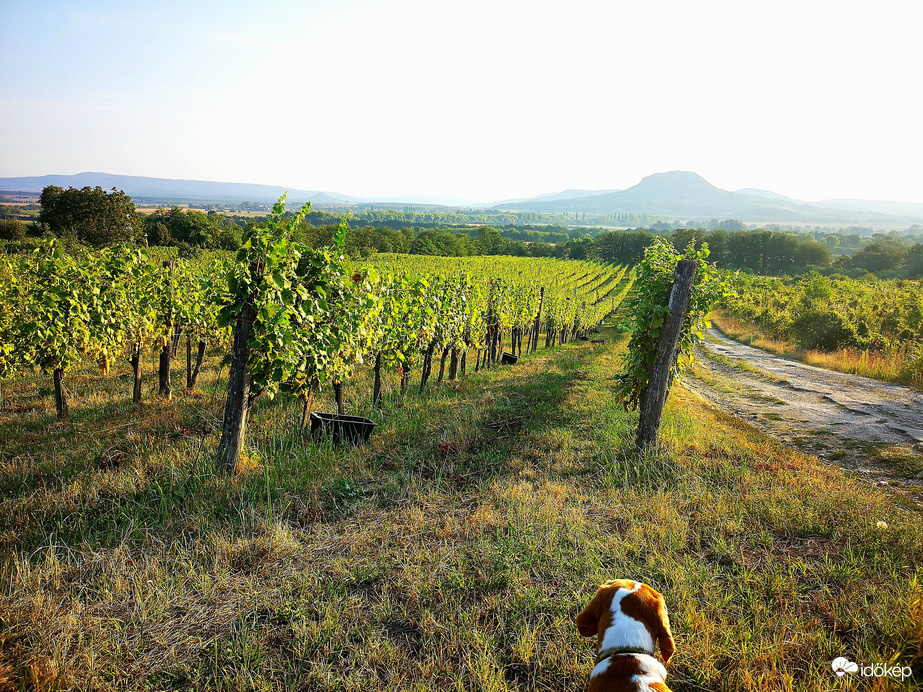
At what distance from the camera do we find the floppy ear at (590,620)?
256 centimetres

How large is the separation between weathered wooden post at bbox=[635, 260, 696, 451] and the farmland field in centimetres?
35

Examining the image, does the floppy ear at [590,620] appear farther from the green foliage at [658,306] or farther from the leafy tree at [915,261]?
the leafy tree at [915,261]

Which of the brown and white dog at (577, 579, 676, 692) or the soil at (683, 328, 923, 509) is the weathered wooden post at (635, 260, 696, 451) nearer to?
the soil at (683, 328, 923, 509)

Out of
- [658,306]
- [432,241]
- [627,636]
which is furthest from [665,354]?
[432,241]

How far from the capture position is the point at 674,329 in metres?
6.37

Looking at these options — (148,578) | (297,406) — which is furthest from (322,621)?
(297,406)

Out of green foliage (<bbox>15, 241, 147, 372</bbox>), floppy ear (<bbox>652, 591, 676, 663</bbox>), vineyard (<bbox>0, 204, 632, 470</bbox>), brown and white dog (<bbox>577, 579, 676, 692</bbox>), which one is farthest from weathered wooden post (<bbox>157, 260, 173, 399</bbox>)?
floppy ear (<bbox>652, 591, 676, 663</bbox>)

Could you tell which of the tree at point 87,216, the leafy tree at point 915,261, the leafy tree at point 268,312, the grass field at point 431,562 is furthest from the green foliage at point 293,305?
the leafy tree at point 915,261

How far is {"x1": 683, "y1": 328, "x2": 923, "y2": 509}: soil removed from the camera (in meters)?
6.81

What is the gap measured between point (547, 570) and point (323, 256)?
514cm

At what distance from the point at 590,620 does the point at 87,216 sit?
257 ft

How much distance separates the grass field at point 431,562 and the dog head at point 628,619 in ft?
2.33

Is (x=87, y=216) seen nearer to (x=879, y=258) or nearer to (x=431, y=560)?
(x=431, y=560)

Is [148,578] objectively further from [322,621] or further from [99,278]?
[99,278]
